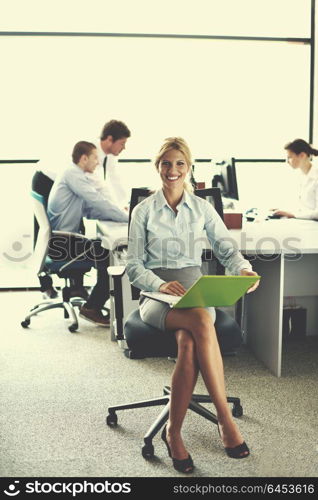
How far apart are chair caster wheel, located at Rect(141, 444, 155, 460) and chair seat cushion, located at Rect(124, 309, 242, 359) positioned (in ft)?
1.17

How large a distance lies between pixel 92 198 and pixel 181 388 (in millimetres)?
2297

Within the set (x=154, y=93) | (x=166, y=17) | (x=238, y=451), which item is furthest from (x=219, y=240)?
(x=166, y=17)

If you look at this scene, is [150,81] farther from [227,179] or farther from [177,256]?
[177,256]

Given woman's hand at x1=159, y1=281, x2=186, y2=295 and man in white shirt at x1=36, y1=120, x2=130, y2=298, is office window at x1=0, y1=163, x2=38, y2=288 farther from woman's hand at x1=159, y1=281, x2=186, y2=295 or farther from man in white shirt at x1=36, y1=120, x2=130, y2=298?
woman's hand at x1=159, y1=281, x2=186, y2=295

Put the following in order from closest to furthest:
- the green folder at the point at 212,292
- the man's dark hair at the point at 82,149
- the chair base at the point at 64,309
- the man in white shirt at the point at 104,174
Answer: the green folder at the point at 212,292, the chair base at the point at 64,309, the man's dark hair at the point at 82,149, the man in white shirt at the point at 104,174

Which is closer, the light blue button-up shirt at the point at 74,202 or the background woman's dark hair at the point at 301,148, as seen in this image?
the light blue button-up shirt at the point at 74,202

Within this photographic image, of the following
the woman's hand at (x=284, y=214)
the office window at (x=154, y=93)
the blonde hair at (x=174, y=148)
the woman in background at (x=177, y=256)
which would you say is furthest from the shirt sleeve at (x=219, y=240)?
the office window at (x=154, y=93)

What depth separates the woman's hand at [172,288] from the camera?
259 cm

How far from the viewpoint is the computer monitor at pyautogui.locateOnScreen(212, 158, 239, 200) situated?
4.67m

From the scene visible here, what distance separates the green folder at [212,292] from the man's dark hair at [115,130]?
2714 mm

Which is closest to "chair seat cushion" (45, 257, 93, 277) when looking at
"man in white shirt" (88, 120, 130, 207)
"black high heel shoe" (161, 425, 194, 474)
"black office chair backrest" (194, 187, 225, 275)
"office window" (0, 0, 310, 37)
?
"man in white shirt" (88, 120, 130, 207)

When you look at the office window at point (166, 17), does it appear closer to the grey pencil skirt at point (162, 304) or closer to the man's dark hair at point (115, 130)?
the man's dark hair at point (115, 130)

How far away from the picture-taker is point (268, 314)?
140 inches
